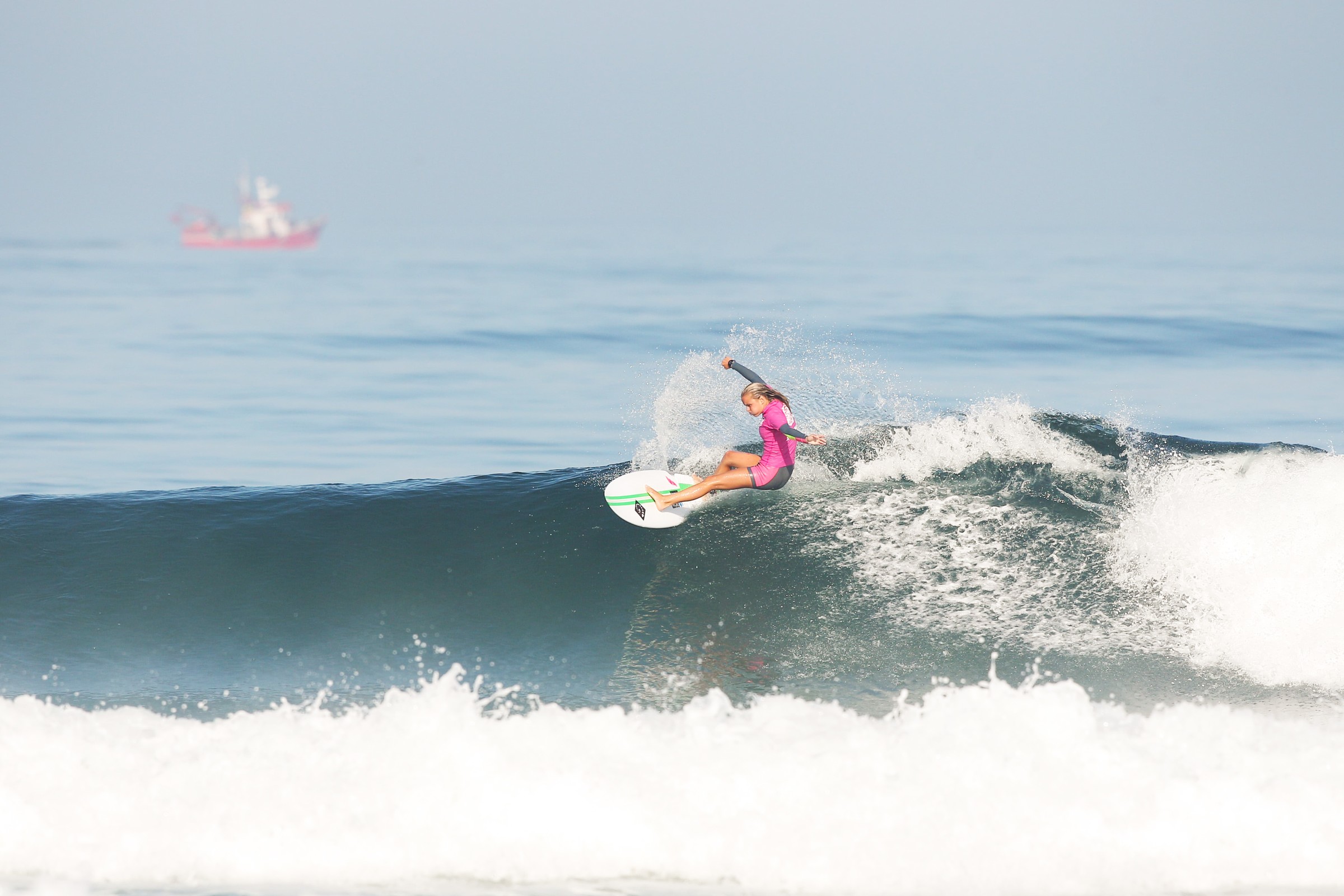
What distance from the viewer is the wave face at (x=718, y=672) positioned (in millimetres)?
4719

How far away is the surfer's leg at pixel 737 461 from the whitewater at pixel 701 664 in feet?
1.45

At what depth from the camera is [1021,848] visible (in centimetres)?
470

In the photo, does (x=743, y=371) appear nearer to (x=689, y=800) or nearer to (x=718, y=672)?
(x=718, y=672)

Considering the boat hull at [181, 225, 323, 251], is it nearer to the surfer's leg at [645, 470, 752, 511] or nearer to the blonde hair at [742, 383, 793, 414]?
the surfer's leg at [645, 470, 752, 511]

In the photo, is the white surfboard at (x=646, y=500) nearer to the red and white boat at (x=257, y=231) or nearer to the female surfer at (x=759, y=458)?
the female surfer at (x=759, y=458)

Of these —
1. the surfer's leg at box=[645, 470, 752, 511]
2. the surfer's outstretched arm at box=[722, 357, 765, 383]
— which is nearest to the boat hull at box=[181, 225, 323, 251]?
the surfer's leg at box=[645, 470, 752, 511]

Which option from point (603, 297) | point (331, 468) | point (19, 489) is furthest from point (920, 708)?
point (603, 297)

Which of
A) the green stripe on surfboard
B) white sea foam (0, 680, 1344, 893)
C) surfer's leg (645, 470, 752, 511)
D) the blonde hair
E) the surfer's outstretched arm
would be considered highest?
the surfer's outstretched arm

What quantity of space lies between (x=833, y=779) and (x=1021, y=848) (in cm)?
81

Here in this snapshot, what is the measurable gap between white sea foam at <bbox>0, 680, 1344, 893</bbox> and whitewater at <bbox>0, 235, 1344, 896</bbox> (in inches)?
0.7

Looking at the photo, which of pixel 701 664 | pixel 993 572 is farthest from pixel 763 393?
pixel 701 664

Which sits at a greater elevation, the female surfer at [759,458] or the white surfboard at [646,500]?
the female surfer at [759,458]

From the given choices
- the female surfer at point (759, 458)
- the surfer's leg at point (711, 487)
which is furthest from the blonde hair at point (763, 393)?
the surfer's leg at point (711, 487)

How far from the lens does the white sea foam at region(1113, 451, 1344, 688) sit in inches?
269
